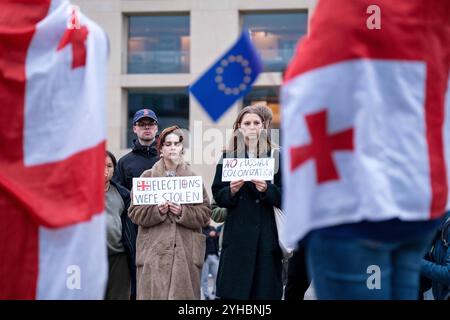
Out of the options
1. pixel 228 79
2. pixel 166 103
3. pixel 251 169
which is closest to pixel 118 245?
pixel 251 169

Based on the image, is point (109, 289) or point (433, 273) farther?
point (109, 289)

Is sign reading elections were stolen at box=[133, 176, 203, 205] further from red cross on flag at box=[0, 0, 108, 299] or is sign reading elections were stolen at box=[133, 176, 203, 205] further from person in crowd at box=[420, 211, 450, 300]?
red cross on flag at box=[0, 0, 108, 299]

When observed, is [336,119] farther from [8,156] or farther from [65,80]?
[8,156]

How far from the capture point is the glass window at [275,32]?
2203 centimetres

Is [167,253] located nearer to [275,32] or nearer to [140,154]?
[140,154]

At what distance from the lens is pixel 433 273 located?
5223mm

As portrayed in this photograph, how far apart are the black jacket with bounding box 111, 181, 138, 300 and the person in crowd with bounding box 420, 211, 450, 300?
85.5 inches

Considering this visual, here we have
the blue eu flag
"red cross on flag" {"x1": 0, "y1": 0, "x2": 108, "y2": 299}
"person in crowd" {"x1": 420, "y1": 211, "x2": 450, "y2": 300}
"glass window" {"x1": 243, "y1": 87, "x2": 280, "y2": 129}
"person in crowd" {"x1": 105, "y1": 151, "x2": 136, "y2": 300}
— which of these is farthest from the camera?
"glass window" {"x1": 243, "y1": 87, "x2": 280, "y2": 129}

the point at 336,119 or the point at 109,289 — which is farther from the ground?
the point at 336,119

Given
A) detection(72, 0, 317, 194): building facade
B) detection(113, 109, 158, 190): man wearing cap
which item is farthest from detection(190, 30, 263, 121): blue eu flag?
detection(72, 0, 317, 194): building facade

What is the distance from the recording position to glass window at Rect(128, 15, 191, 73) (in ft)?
74.4
